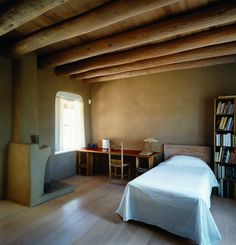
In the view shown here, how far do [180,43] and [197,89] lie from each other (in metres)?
1.55

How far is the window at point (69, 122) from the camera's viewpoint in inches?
179

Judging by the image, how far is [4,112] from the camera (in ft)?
11.0

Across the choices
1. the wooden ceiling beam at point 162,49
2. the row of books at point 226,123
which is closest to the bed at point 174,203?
the row of books at point 226,123

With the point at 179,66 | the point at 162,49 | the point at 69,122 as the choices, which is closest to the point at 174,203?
the point at 162,49

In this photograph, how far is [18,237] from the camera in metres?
2.25

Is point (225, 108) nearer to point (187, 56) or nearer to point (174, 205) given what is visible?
point (187, 56)

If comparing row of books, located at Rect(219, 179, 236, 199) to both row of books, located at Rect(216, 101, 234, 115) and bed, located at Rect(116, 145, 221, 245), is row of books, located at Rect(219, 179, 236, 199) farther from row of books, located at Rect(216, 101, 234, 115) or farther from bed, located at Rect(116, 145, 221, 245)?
row of books, located at Rect(216, 101, 234, 115)

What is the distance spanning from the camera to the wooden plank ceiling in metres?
2.05

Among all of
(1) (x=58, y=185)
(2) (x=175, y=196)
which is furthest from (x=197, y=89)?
(1) (x=58, y=185)

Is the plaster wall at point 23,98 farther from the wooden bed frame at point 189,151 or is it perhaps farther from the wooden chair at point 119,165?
the wooden bed frame at point 189,151

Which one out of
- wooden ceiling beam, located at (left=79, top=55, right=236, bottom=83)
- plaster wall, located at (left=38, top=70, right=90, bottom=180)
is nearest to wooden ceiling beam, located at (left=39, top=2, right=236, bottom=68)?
plaster wall, located at (left=38, top=70, right=90, bottom=180)

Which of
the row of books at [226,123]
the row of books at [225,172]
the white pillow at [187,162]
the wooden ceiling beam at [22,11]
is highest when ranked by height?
the wooden ceiling beam at [22,11]

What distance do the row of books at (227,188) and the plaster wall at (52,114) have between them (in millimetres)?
3599

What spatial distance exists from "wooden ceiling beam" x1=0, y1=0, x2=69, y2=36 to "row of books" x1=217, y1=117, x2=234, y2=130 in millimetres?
3405
